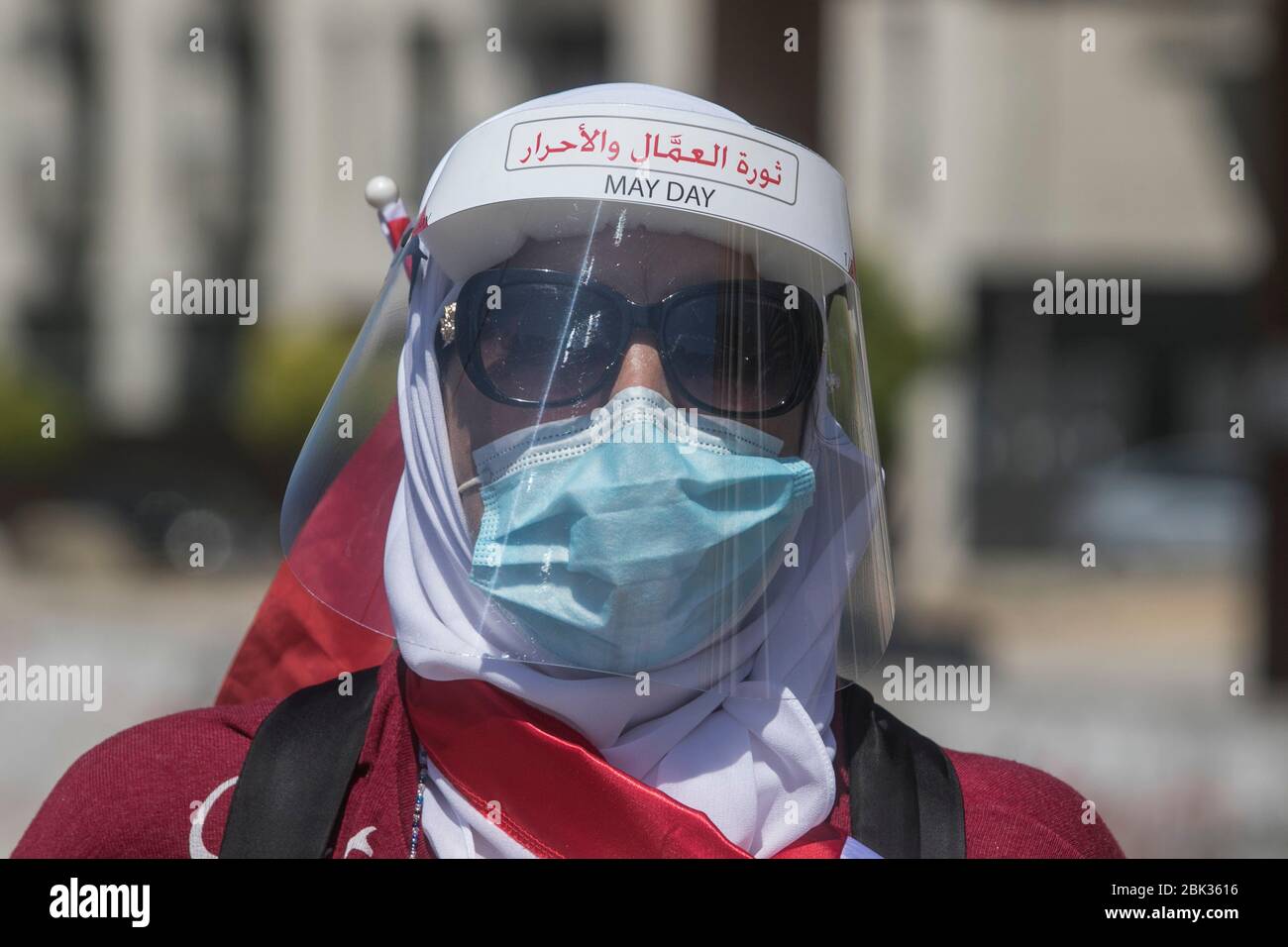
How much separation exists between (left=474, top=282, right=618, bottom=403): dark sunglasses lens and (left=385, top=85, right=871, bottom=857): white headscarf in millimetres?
134

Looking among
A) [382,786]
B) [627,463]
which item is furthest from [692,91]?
[382,786]

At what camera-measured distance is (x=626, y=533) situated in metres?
1.87

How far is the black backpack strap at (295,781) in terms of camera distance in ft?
5.83

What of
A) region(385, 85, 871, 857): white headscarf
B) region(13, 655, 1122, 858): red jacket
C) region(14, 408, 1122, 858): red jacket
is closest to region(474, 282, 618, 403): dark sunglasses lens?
region(385, 85, 871, 857): white headscarf

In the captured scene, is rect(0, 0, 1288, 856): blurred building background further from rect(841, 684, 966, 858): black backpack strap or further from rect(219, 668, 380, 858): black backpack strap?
rect(219, 668, 380, 858): black backpack strap

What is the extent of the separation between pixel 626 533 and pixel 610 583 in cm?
7

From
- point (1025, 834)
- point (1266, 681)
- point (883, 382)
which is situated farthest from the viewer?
point (883, 382)

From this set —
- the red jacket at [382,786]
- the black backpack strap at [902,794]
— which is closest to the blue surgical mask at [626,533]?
the red jacket at [382,786]

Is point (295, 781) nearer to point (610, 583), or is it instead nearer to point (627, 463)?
point (610, 583)

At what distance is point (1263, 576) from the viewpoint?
25.8ft

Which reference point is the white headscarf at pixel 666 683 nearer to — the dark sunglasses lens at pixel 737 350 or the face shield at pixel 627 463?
the face shield at pixel 627 463
